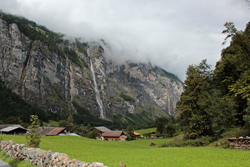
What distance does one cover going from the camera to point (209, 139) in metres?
29.9

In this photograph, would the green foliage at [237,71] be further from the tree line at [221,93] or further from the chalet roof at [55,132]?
the chalet roof at [55,132]

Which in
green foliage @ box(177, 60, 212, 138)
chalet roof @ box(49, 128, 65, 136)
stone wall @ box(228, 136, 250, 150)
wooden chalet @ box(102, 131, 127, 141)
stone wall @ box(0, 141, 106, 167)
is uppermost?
green foliage @ box(177, 60, 212, 138)

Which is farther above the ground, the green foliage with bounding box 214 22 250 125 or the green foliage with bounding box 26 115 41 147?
the green foliage with bounding box 214 22 250 125

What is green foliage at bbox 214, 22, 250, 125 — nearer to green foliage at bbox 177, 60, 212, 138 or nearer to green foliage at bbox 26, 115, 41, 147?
green foliage at bbox 177, 60, 212, 138

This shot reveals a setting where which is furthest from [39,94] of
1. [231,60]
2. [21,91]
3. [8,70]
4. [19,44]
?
[231,60]

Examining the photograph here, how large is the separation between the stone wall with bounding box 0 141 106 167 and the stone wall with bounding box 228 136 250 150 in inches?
748

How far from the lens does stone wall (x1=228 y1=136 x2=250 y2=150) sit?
63.2ft

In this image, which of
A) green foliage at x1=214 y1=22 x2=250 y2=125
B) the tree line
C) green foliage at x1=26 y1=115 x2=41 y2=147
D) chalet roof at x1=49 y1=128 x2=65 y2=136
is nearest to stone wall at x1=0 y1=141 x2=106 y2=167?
green foliage at x1=26 y1=115 x2=41 y2=147

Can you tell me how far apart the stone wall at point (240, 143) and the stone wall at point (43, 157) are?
18991 mm

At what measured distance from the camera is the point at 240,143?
19984mm

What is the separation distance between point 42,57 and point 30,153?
178 m

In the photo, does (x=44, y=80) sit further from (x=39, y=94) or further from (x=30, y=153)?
(x=30, y=153)

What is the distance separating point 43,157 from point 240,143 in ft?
71.8

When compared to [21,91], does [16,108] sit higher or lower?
lower
